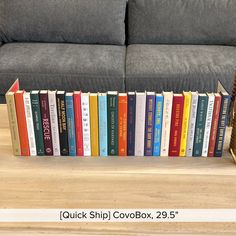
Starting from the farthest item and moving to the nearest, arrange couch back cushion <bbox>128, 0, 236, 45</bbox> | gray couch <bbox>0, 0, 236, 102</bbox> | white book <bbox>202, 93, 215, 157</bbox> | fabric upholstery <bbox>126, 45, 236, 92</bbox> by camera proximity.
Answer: couch back cushion <bbox>128, 0, 236, 45</bbox>, gray couch <bbox>0, 0, 236, 102</bbox>, fabric upholstery <bbox>126, 45, 236, 92</bbox>, white book <bbox>202, 93, 215, 157</bbox>

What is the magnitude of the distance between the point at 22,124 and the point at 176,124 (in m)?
0.45

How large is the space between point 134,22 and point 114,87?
0.58 metres

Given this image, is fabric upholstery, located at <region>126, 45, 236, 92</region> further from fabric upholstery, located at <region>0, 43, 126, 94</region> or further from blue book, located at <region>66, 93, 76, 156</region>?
blue book, located at <region>66, 93, 76, 156</region>

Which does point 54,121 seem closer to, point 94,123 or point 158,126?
point 94,123

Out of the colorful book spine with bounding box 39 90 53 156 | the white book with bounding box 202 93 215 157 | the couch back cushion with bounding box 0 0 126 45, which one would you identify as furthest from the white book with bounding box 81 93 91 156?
the couch back cushion with bounding box 0 0 126 45

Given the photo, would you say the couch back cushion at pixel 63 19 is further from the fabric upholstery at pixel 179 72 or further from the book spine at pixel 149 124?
the book spine at pixel 149 124

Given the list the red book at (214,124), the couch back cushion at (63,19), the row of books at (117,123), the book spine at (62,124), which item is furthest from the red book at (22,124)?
the couch back cushion at (63,19)

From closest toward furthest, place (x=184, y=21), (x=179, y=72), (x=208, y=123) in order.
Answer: (x=208, y=123)
(x=179, y=72)
(x=184, y=21)

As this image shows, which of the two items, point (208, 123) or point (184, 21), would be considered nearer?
point (208, 123)

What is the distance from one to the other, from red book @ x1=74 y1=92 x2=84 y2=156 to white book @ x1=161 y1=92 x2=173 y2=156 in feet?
0.79

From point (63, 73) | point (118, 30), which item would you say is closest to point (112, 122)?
point (63, 73)

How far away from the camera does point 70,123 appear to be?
0.96 meters

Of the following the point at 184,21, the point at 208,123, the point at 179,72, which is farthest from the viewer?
the point at 184,21

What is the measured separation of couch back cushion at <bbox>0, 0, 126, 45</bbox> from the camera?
6.54ft
